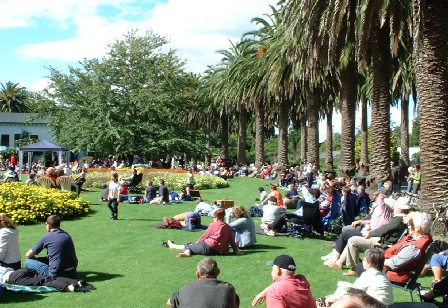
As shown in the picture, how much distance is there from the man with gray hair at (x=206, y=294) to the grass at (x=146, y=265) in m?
2.09

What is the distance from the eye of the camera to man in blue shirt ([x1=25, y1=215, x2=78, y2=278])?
8.76 metres

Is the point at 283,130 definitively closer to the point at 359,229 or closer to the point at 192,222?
the point at 192,222

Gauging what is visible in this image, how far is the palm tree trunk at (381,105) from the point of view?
20453 mm

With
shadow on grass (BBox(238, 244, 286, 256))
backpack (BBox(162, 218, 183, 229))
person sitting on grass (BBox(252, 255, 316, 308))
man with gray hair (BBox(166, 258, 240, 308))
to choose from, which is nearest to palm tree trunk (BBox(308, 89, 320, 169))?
backpack (BBox(162, 218, 183, 229))

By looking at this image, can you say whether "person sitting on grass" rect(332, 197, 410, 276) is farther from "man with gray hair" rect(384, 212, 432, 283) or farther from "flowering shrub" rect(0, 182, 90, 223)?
"flowering shrub" rect(0, 182, 90, 223)

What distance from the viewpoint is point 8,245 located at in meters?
8.91

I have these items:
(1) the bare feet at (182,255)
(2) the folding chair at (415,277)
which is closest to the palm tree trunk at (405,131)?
(1) the bare feet at (182,255)

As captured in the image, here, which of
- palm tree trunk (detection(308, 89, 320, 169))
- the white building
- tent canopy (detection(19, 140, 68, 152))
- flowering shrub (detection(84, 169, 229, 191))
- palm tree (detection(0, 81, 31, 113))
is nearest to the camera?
flowering shrub (detection(84, 169, 229, 191))

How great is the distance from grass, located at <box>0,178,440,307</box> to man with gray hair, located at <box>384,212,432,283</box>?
0.39 metres

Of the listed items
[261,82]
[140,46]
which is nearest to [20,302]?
[261,82]

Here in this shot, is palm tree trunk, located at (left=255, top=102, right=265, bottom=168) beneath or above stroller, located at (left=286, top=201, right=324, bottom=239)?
above

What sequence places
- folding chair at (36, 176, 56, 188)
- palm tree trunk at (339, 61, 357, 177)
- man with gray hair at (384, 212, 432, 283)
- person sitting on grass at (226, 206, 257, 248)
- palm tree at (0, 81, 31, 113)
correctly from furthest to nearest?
palm tree at (0, 81, 31, 113)
palm tree trunk at (339, 61, 357, 177)
folding chair at (36, 176, 56, 188)
person sitting on grass at (226, 206, 257, 248)
man with gray hair at (384, 212, 432, 283)

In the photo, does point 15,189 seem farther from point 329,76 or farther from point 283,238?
point 329,76

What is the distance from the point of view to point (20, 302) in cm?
800
